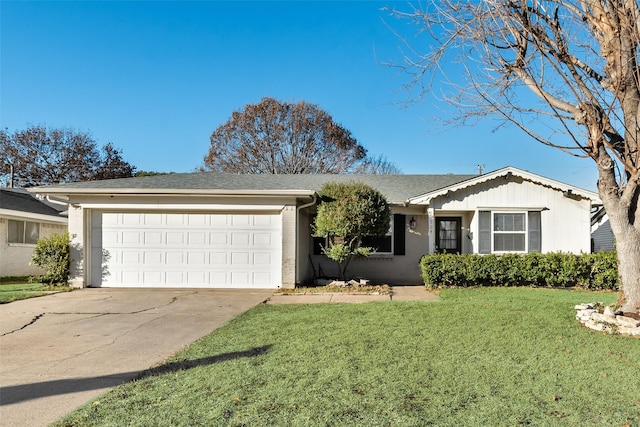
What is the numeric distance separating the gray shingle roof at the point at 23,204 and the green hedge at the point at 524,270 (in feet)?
47.9

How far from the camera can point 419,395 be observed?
3.91 meters

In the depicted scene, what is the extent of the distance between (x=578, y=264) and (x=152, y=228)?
38.3ft

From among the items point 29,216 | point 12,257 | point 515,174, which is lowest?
point 12,257

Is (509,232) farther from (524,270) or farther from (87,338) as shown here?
(87,338)

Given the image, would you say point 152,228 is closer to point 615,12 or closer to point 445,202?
point 445,202

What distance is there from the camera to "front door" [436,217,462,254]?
47.0ft

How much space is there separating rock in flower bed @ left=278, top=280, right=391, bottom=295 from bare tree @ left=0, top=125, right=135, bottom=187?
1071 inches

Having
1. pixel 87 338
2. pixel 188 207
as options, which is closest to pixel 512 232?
pixel 188 207

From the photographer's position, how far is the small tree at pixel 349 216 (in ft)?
38.0

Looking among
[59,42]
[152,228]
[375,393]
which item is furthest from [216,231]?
[375,393]

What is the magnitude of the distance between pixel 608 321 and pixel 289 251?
24.4 feet

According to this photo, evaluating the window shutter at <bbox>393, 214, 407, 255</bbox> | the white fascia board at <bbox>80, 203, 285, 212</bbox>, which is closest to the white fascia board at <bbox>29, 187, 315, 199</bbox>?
the white fascia board at <bbox>80, 203, 285, 212</bbox>

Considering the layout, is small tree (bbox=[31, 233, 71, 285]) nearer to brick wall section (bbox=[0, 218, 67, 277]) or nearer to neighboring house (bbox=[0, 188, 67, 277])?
neighboring house (bbox=[0, 188, 67, 277])

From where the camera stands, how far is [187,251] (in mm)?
12156
